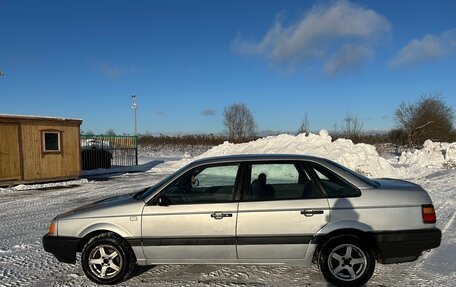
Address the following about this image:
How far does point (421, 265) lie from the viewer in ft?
15.9

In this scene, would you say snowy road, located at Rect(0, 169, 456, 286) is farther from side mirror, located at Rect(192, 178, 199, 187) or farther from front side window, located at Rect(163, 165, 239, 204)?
side mirror, located at Rect(192, 178, 199, 187)

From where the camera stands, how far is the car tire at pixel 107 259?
4.33 meters

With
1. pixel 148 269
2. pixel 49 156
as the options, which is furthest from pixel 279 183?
pixel 49 156

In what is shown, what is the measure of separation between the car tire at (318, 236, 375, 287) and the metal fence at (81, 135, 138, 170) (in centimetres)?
1964

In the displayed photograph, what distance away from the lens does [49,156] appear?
1555 cm

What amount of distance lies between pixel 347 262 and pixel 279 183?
1.25 metres

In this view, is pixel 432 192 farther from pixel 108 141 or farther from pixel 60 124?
pixel 108 141

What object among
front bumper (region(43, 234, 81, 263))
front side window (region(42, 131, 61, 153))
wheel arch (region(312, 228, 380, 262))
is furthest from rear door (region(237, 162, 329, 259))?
front side window (region(42, 131, 61, 153))

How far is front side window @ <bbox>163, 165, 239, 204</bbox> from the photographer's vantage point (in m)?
4.34

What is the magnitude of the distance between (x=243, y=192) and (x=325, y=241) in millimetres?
1117

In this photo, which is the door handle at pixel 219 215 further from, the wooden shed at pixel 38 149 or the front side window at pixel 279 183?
the wooden shed at pixel 38 149

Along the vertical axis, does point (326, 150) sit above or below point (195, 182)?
above

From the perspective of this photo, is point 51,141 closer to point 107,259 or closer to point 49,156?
point 49,156

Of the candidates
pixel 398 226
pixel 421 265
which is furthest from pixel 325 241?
pixel 421 265
